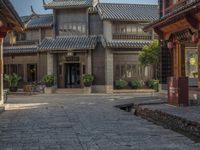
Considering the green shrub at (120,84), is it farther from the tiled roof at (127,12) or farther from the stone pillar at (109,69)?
the tiled roof at (127,12)

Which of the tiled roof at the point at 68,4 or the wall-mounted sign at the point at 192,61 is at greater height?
the tiled roof at the point at 68,4

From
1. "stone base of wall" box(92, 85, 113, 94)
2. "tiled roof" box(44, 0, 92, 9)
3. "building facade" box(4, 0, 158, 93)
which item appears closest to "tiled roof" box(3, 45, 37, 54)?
"building facade" box(4, 0, 158, 93)

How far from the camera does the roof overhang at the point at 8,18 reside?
461 inches

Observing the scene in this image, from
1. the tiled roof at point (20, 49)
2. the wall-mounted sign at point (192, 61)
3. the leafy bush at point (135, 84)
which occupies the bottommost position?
the leafy bush at point (135, 84)

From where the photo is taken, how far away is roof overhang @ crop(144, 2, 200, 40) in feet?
45.9

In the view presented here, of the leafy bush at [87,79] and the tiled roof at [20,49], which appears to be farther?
the tiled roof at [20,49]

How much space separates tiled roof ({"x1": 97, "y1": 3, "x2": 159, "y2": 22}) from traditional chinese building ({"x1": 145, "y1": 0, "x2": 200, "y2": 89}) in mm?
13254

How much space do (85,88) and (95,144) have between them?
25.0 meters

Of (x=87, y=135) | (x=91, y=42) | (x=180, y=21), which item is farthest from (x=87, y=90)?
(x=87, y=135)

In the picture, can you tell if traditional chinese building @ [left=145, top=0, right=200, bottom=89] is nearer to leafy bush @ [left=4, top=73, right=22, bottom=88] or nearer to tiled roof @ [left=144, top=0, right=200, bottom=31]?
tiled roof @ [left=144, top=0, right=200, bottom=31]

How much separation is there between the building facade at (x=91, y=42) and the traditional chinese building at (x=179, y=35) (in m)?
13.0

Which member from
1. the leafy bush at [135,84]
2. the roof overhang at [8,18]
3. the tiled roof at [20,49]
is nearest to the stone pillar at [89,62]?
the leafy bush at [135,84]

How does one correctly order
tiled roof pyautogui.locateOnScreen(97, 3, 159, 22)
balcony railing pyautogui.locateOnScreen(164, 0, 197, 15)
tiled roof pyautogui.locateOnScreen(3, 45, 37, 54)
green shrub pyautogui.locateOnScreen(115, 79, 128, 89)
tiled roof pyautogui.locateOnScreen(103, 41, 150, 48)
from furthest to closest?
tiled roof pyautogui.locateOnScreen(3, 45, 37, 54) < green shrub pyautogui.locateOnScreen(115, 79, 128, 89) < tiled roof pyautogui.locateOnScreen(97, 3, 159, 22) < tiled roof pyautogui.locateOnScreen(103, 41, 150, 48) < balcony railing pyautogui.locateOnScreen(164, 0, 197, 15)

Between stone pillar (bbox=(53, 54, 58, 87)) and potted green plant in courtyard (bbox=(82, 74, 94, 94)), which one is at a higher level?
stone pillar (bbox=(53, 54, 58, 87))
